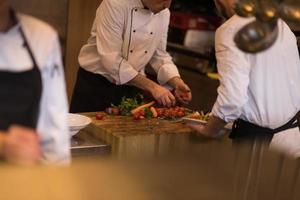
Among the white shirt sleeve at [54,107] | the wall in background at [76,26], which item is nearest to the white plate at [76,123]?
the white shirt sleeve at [54,107]

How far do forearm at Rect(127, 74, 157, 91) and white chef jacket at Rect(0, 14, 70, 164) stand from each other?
1.10 meters

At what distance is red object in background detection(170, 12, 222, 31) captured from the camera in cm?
289

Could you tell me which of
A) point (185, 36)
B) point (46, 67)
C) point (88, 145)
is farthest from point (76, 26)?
point (46, 67)

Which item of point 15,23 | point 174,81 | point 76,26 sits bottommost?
point 174,81

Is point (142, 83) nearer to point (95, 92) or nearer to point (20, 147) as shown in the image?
point (95, 92)

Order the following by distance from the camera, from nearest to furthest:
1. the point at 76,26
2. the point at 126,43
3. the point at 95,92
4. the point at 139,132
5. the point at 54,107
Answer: the point at 54,107
the point at 139,132
the point at 126,43
the point at 95,92
the point at 76,26

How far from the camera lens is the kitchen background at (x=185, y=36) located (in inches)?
104

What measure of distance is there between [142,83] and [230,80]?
1.68 feet

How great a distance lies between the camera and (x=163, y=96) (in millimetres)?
1651

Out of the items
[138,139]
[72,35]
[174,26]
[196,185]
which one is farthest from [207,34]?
[196,185]

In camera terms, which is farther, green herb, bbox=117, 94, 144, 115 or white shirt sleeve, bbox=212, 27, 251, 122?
green herb, bbox=117, 94, 144, 115

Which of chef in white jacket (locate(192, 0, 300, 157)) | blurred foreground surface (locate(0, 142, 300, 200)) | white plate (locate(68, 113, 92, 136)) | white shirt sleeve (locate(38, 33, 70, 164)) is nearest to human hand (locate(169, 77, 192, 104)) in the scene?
chef in white jacket (locate(192, 0, 300, 157))

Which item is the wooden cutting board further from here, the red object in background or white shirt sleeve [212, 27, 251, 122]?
the red object in background

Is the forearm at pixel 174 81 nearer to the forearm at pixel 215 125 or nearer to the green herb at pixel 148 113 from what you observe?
the green herb at pixel 148 113
